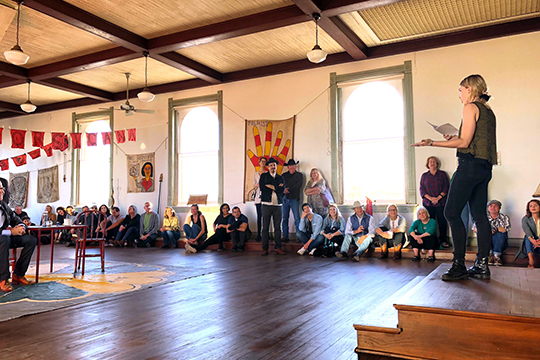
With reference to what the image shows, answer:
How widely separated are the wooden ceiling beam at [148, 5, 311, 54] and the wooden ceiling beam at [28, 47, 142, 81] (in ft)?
2.09

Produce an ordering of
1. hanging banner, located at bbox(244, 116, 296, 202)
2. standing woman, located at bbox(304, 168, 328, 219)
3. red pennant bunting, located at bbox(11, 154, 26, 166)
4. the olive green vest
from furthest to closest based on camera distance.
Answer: red pennant bunting, located at bbox(11, 154, 26, 166) → hanging banner, located at bbox(244, 116, 296, 202) → standing woman, located at bbox(304, 168, 328, 219) → the olive green vest

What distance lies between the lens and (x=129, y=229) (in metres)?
9.50

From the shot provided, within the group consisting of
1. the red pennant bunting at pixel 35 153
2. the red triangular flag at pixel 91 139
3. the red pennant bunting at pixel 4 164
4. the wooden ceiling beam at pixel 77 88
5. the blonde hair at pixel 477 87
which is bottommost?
the blonde hair at pixel 477 87

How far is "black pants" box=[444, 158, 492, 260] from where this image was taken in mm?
2807

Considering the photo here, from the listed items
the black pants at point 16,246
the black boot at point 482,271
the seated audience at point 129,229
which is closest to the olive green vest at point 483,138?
the black boot at point 482,271

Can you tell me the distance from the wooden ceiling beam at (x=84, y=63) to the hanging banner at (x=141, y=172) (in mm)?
2649

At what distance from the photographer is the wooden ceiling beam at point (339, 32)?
5852 mm

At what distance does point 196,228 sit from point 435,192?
450 centimetres

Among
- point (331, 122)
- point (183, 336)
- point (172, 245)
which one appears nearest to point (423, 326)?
point (183, 336)

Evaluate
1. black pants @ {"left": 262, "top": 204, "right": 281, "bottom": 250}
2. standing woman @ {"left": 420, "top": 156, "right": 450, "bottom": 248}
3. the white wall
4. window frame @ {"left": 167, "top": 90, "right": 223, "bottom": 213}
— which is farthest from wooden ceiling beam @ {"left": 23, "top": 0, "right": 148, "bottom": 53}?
standing woman @ {"left": 420, "top": 156, "right": 450, "bottom": 248}

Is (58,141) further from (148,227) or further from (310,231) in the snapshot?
(310,231)

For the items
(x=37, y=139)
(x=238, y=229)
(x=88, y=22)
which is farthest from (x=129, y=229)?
(x=88, y=22)

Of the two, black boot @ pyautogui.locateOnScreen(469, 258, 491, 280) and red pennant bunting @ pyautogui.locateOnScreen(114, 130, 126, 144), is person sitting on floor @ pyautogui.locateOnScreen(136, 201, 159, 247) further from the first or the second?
black boot @ pyautogui.locateOnScreen(469, 258, 491, 280)

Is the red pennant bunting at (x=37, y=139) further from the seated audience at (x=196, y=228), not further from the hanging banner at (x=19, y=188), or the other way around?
the seated audience at (x=196, y=228)
